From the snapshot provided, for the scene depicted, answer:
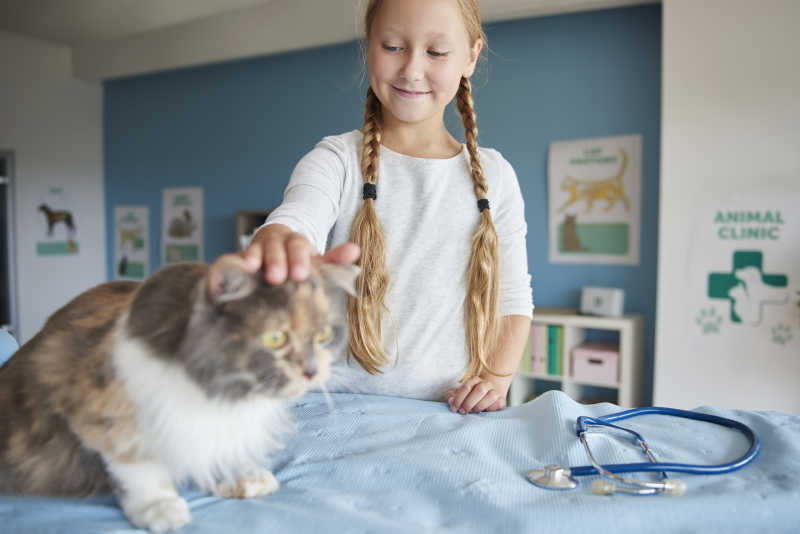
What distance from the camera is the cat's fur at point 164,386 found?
448 millimetres

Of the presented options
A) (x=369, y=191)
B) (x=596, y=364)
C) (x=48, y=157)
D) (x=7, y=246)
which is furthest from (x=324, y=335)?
(x=48, y=157)

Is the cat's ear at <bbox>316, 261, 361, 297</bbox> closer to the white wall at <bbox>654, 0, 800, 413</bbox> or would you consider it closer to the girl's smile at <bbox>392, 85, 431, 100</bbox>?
the girl's smile at <bbox>392, 85, 431, 100</bbox>

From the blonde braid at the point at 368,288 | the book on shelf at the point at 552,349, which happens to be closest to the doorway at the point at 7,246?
the book on shelf at the point at 552,349

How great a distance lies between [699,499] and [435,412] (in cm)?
38

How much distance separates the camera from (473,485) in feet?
1.84

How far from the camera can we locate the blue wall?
2.63 metres

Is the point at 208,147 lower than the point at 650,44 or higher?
lower

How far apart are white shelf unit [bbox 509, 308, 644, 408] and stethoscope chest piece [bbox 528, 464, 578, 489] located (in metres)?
1.99

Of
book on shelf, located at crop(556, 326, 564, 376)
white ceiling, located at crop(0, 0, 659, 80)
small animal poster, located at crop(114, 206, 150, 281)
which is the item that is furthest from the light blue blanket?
small animal poster, located at crop(114, 206, 150, 281)

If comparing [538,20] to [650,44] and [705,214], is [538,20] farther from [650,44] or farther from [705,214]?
[705,214]

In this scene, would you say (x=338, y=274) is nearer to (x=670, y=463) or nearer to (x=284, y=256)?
(x=284, y=256)

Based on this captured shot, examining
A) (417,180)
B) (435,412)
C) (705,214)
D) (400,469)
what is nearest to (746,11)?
(705,214)

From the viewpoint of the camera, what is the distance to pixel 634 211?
2639 mm

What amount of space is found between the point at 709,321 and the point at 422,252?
69.1 inches
